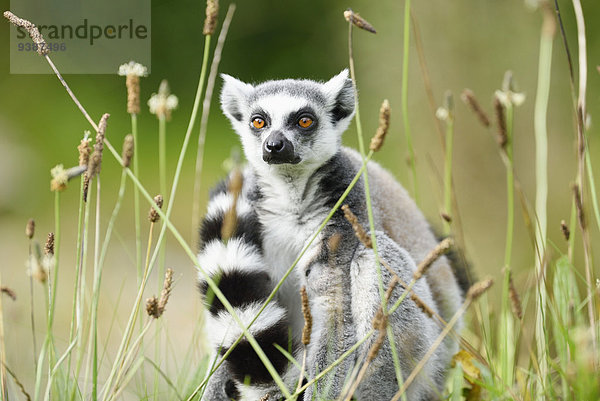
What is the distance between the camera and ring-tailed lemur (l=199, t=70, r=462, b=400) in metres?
2.01

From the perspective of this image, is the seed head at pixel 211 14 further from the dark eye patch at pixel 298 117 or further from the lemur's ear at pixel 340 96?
the lemur's ear at pixel 340 96

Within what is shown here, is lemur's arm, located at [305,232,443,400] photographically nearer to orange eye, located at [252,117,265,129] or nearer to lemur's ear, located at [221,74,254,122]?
orange eye, located at [252,117,265,129]

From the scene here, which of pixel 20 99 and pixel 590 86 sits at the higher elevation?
pixel 590 86

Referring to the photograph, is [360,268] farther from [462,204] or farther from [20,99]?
[20,99]

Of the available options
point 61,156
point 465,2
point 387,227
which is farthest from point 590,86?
point 61,156

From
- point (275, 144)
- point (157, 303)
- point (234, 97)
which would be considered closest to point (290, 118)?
point (275, 144)

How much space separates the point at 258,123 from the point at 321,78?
2761 millimetres

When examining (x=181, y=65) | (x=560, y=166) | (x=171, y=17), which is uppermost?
(x=171, y=17)

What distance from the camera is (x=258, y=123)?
7.98 feet

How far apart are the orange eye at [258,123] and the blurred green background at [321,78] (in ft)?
3.17

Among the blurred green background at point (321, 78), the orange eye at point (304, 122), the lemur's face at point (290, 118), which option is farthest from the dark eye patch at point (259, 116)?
the blurred green background at point (321, 78)

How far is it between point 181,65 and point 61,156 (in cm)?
165

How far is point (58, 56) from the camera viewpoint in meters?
6.34

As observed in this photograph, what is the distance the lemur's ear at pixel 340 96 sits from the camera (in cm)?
249
